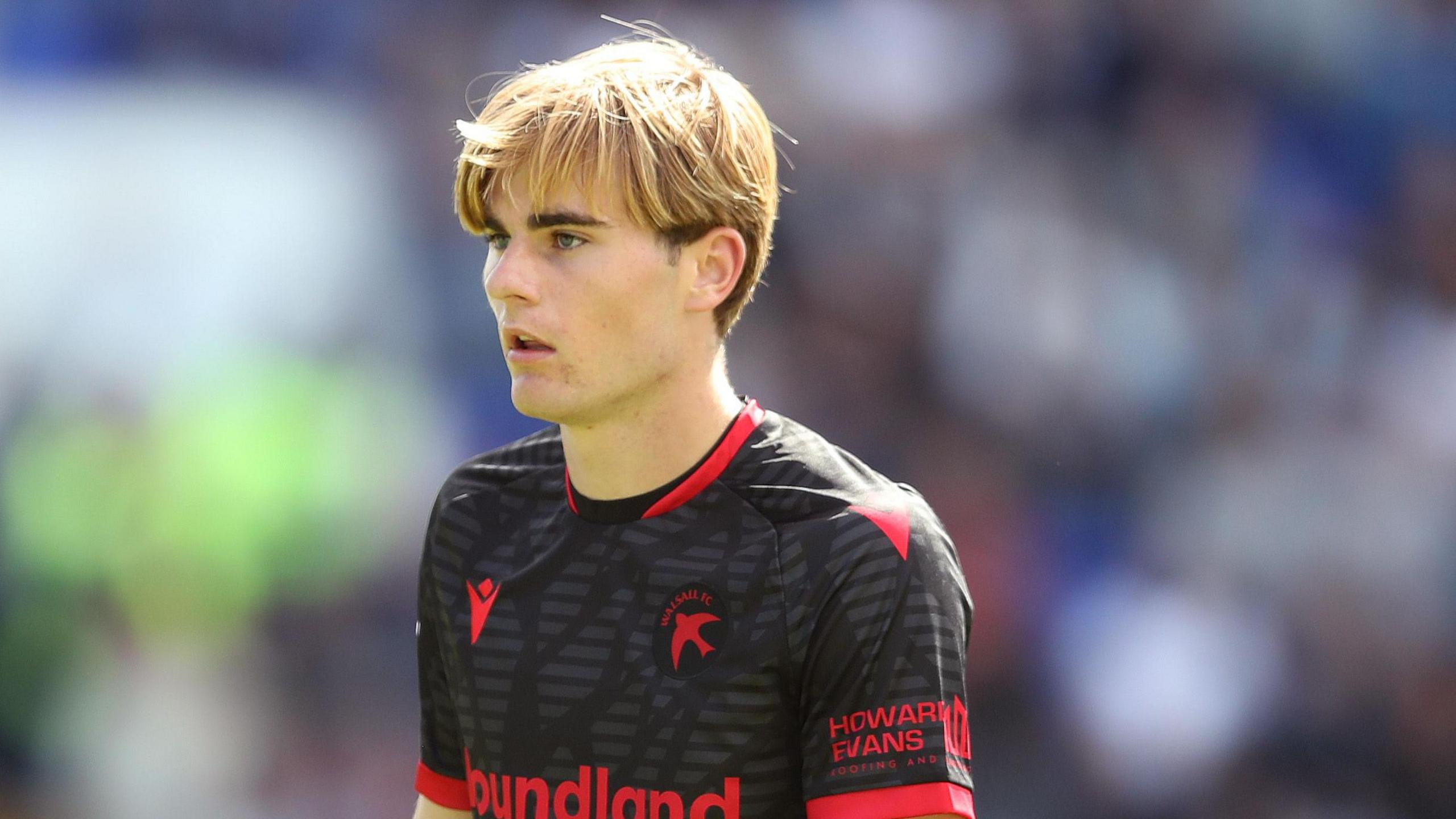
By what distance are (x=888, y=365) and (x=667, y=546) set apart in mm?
3021

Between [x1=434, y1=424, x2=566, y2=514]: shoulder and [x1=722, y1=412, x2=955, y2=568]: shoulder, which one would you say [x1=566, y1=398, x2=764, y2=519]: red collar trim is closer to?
[x1=722, y1=412, x2=955, y2=568]: shoulder

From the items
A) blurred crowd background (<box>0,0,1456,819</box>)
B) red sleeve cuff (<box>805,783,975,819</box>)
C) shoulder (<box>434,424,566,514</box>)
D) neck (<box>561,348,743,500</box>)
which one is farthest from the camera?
blurred crowd background (<box>0,0,1456,819</box>)

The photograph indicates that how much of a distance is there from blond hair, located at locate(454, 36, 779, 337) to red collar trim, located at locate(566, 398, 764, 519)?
6.7 inches

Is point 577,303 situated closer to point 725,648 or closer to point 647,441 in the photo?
point 647,441

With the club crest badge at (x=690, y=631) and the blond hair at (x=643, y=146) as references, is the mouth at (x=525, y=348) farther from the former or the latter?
the club crest badge at (x=690, y=631)

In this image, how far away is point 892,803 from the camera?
211 cm

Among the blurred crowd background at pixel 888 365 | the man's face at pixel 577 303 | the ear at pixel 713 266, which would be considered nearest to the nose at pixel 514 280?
the man's face at pixel 577 303

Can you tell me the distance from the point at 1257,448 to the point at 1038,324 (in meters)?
0.84

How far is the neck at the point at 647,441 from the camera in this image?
7.73 ft

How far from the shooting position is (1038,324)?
5297 millimetres

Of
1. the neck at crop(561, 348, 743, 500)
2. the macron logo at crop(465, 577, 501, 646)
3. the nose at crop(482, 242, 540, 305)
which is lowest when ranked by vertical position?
the macron logo at crop(465, 577, 501, 646)

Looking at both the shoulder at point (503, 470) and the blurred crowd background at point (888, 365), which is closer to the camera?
the shoulder at point (503, 470)

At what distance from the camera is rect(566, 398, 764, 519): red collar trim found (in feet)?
7.73

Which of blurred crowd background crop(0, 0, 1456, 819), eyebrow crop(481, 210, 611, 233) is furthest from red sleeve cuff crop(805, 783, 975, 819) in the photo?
blurred crowd background crop(0, 0, 1456, 819)
